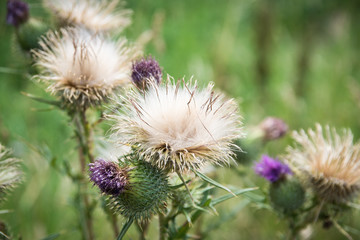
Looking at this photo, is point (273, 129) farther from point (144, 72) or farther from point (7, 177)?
point (7, 177)

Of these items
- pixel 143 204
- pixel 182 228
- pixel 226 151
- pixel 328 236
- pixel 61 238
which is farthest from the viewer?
pixel 328 236

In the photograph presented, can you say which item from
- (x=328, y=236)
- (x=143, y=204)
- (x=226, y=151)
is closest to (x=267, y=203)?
(x=226, y=151)

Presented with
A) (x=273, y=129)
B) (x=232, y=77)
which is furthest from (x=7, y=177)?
(x=232, y=77)

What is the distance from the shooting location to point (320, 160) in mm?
1787

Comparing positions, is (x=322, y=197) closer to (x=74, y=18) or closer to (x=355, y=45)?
(x=74, y=18)

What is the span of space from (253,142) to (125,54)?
1.04 m

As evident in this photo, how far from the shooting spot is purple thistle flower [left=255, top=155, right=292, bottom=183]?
185 cm

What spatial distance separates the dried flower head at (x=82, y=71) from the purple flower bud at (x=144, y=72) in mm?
142

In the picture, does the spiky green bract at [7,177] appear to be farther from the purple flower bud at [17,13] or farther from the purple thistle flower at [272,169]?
the purple thistle flower at [272,169]

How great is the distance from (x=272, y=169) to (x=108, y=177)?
94cm

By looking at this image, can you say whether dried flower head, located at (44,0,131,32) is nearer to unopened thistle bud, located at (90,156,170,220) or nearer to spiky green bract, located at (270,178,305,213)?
unopened thistle bud, located at (90,156,170,220)

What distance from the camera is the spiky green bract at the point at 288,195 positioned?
1.79 m

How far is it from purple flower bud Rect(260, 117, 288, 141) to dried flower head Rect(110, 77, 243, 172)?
3.16 feet

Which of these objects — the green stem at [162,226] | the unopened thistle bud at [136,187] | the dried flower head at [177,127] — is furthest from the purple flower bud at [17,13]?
the green stem at [162,226]
